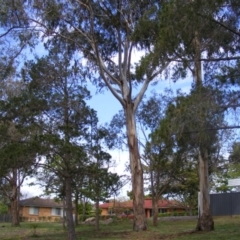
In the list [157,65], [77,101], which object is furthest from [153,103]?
[157,65]

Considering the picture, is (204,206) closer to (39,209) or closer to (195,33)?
(195,33)

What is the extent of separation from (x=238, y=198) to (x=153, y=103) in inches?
466

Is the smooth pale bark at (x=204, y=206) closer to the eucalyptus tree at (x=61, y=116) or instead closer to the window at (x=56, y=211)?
the eucalyptus tree at (x=61, y=116)

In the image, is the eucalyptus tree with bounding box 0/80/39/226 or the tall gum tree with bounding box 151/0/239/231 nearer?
the tall gum tree with bounding box 151/0/239/231

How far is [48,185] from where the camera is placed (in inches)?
948

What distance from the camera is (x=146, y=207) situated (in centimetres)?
6419

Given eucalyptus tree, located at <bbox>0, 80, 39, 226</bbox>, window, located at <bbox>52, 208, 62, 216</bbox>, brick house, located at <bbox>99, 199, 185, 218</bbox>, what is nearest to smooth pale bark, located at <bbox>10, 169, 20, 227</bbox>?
brick house, located at <bbox>99, 199, 185, 218</bbox>

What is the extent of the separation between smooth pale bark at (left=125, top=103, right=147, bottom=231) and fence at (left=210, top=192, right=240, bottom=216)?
13.0m

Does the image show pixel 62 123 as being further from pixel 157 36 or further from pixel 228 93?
pixel 228 93

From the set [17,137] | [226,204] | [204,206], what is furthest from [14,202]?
[204,206]

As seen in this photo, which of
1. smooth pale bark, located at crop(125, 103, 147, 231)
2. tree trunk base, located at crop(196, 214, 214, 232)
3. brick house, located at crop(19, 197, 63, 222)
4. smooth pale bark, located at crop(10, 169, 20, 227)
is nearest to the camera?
tree trunk base, located at crop(196, 214, 214, 232)

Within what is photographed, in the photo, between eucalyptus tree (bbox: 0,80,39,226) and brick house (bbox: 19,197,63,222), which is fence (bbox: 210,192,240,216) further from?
brick house (bbox: 19,197,63,222)

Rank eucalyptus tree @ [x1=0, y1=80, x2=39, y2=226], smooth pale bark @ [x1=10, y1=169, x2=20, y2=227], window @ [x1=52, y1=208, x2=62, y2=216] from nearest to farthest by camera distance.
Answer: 1. eucalyptus tree @ [x1=0, y1=80, x2=39, y2=226]
2. smooth pale bark @ [x1=10, y1=169, x2=20, y2=227]
3. window @ [x1=52, y1=208, x2=62, y2=216]

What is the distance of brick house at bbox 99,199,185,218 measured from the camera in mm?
48559
